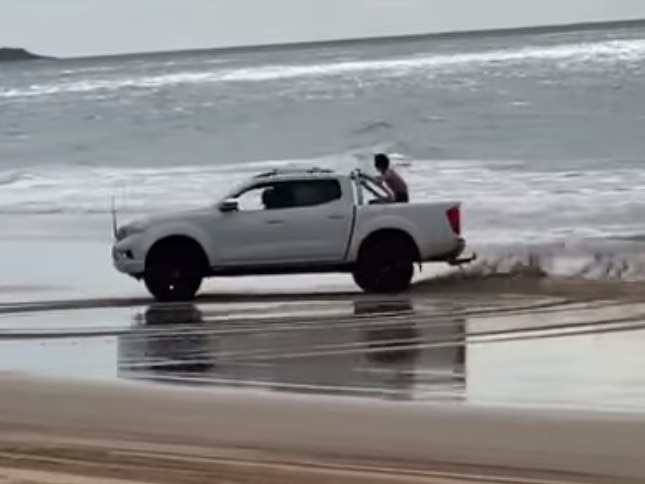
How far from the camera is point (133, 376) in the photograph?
43.0 ft

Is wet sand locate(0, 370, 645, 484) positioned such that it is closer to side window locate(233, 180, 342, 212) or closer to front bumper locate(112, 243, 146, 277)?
front bumper locate(112, 243, 146, 277)

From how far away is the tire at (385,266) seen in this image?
1928 cm

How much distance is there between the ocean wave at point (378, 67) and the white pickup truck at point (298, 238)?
70.3m

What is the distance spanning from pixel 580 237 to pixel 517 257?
3.68 metres

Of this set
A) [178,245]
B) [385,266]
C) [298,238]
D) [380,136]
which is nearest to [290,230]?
[298,238]

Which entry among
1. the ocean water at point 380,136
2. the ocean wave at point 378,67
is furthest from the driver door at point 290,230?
the ocean wave at point 378,67

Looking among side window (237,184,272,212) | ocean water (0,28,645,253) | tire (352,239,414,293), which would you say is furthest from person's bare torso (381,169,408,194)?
ocean water (0,28,645,253)

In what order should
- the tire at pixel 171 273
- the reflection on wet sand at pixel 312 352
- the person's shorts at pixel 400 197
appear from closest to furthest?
the reflection on wet sand at pixel 312 352 < the tire at pixel 171 273 < the person's shorts at pixel 400 197

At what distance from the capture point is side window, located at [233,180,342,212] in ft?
64.8

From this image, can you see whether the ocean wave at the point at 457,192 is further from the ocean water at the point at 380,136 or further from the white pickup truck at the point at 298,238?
the white pickup truck at the point at 298,238

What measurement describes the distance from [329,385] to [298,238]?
7.47 metres

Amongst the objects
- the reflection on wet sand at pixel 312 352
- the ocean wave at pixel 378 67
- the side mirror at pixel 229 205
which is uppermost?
the ocean wave at pixel 378 67

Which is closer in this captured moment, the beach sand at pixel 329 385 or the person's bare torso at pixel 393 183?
the beach sand at pixel 329 385

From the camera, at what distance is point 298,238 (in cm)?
1969
